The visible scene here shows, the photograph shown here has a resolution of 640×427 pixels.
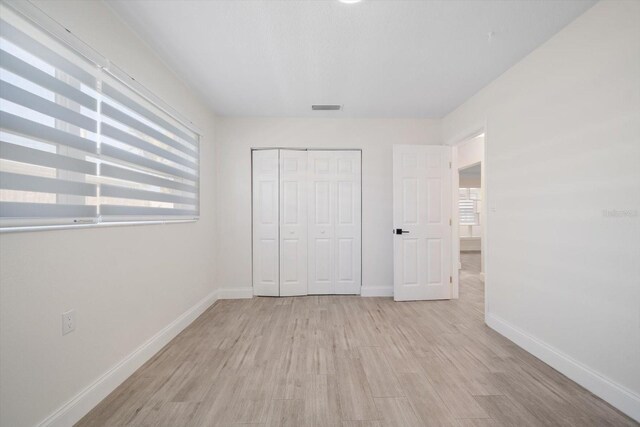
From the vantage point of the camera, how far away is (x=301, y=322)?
116 inches

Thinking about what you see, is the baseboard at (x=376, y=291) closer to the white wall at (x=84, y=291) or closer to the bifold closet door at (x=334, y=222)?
the bifold closet door at (x=334, y=222)

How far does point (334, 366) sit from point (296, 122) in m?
3.12

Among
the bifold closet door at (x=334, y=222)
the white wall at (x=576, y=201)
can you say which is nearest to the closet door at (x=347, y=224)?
the bifold closet door at (x=334, y=222)

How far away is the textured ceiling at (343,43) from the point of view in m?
Result: 1.82

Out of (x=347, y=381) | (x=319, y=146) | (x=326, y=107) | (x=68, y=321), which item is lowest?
(x=347, y=381)

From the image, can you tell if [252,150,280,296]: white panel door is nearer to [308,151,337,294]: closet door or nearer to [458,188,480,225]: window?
[308,151,337,294]: closet door

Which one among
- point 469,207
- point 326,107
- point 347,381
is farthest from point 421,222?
point 469,207

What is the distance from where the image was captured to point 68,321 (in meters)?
1.49

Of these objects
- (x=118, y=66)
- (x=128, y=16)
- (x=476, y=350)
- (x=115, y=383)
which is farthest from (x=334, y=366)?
(x=128, y=16)

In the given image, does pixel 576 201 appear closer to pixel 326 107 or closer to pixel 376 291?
pixel 376 291

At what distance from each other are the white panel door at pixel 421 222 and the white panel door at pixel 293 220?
130 centimetres

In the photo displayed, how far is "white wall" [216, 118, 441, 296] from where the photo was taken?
3846mm

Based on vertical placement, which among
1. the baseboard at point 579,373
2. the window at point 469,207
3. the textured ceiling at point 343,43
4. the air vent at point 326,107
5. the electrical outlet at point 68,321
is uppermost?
the textured ceiling at point 343,43

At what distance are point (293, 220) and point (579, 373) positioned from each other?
10.4 ft
